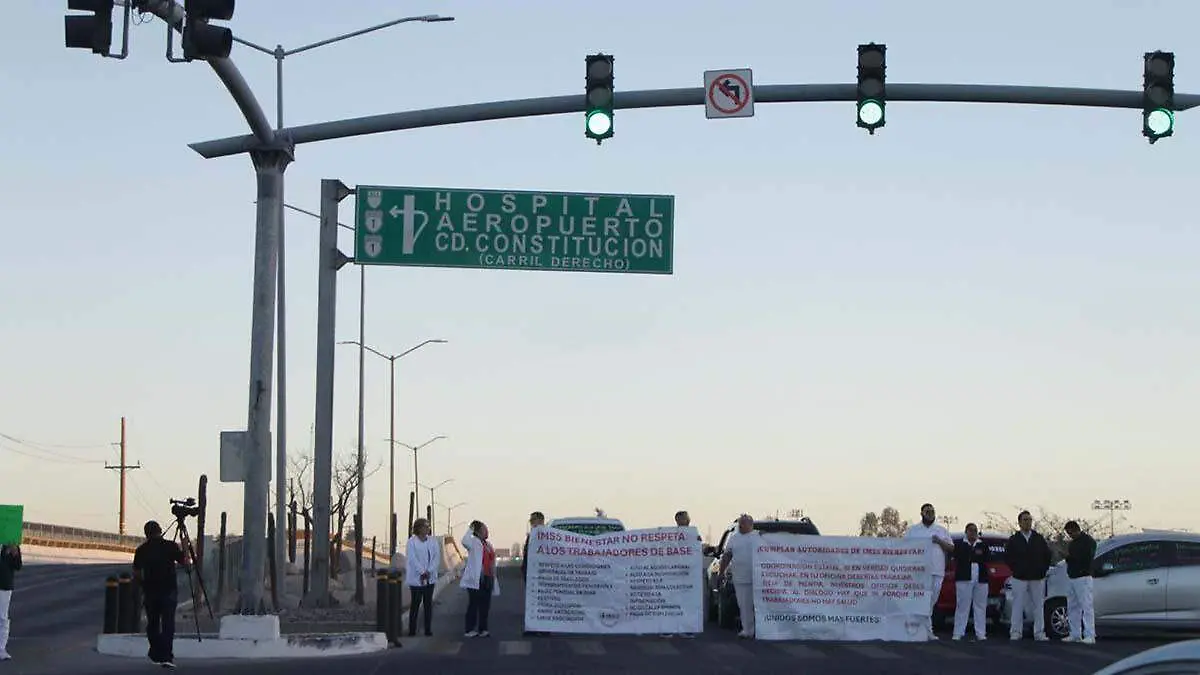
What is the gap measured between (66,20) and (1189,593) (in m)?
17.6

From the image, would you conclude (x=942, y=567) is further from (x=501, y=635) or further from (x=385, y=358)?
(x=385, y=358)

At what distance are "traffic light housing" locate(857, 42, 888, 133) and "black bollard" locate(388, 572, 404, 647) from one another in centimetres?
1005

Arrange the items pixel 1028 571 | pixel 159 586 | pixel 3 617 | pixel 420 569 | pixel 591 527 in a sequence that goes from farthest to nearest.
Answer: pixel 591 527, pixel 420 569, pixel 1028 571, pixel 3 617, pixel 159 586

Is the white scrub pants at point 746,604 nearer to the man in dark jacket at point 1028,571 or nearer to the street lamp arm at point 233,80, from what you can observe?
the man in dark jacket at point 1028,571

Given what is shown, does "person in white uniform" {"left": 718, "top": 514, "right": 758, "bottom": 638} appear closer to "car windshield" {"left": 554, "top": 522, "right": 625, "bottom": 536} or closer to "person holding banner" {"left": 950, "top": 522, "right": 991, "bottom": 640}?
"person holding banner" {"left": 950, "top": 522, "right": 991, "bottom": 640}

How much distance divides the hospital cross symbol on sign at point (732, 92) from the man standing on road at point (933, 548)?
9.44 m

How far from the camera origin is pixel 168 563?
20375 mm

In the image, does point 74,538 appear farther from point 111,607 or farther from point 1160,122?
point 1160,122

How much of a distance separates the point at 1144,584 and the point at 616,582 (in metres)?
7.56

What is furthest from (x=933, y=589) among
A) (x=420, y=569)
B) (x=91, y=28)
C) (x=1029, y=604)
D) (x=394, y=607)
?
(x=91, y=28)

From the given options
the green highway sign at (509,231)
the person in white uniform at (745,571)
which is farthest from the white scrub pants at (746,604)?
the green highway sign at (509,231)

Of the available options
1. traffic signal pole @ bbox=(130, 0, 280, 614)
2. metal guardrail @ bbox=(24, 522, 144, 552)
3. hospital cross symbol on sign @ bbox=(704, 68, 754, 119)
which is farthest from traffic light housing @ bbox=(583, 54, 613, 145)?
metal guardrail @ bbox=(24, 522, 144, 552)

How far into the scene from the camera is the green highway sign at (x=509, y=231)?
24.8 metres

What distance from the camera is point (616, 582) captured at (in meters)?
25.7
